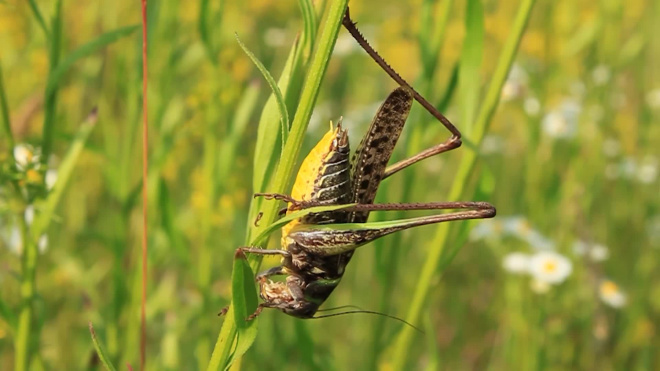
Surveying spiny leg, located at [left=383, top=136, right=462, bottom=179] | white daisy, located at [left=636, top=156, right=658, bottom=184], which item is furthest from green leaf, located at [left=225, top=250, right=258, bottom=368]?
white daisy, located at [left=636, top=156, right=658, bottom=184]

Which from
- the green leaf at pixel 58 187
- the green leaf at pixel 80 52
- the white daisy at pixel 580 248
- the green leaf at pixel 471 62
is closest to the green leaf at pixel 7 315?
the green leaf at pixel 58 187

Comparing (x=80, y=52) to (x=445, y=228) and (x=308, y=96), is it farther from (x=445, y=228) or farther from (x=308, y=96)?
(x=445, y=228)

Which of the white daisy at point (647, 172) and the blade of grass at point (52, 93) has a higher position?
the white daisy at point (647, 172)

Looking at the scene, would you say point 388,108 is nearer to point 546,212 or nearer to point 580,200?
point 546,212

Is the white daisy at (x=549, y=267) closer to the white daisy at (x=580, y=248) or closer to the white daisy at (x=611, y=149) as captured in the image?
the white daisy at (x=580, y=248)

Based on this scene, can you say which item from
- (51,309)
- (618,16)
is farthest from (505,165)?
(51,309)

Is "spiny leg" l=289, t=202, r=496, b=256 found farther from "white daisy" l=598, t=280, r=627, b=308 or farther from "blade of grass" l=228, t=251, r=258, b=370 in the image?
"white daisy" l=598, t=280, r=627, b=308

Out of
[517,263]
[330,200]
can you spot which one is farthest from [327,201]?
[517,263]
